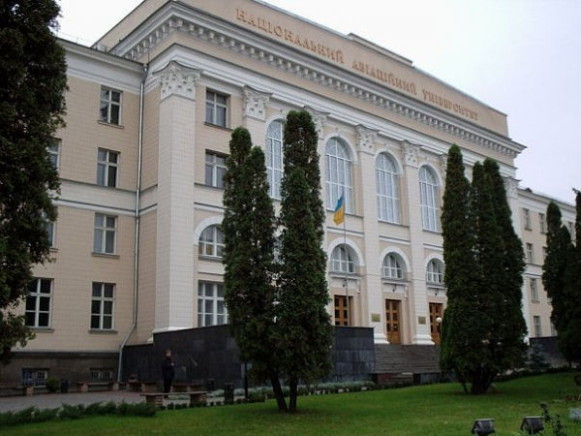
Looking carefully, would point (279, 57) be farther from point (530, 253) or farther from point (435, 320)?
point (530, 253)

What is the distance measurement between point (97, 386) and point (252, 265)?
12.3 metres

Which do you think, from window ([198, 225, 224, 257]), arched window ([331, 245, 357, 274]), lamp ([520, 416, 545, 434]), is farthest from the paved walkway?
arched window ([331, 245, 357, 274])

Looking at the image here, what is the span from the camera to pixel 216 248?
28.3 meters

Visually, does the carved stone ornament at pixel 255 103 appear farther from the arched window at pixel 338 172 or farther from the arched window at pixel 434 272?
the arched window at pixel 434 272

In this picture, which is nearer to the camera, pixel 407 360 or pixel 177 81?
pixel 177 81

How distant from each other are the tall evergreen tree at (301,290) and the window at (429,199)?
24941 mm

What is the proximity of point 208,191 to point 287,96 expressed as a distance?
7.24 m

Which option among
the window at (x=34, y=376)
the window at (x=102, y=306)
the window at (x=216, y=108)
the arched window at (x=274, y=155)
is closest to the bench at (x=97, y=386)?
the window at (x=34, y=376)

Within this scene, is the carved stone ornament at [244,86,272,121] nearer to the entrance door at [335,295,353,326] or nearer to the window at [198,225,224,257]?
the window at [198,225,224,257]

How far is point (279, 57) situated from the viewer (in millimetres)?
32000

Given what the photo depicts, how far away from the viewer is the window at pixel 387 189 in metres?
37.3

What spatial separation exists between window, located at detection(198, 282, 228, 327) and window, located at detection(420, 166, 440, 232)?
16292 mm

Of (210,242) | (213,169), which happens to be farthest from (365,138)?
(210,242)

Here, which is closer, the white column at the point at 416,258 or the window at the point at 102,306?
the window at the point at 102,306
